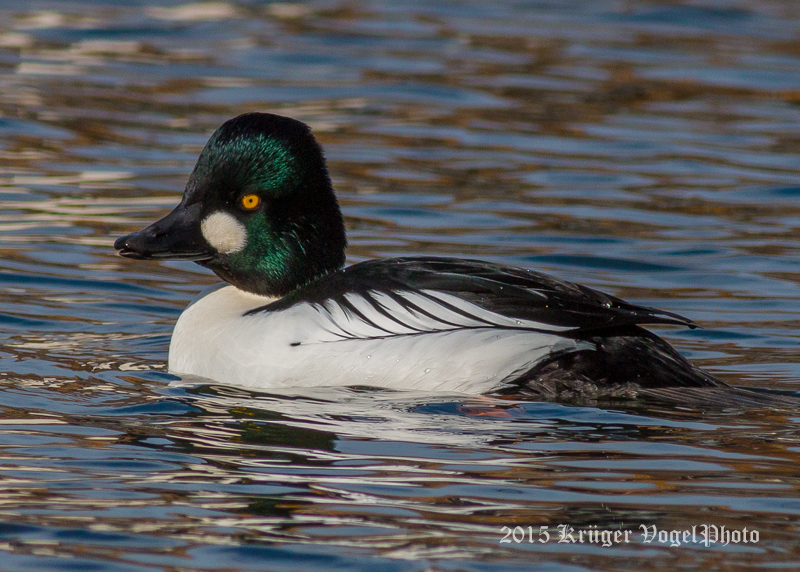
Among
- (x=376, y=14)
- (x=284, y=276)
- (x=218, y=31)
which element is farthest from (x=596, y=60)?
(x=284, y=276)

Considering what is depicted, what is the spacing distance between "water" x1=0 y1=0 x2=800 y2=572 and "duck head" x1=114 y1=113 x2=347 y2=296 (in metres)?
0.62

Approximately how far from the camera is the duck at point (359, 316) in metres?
5.54

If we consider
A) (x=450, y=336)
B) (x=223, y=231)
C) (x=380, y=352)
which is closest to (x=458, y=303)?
(x=450, y=336)

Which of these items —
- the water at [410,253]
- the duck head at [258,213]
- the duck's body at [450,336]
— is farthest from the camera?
the duck head at [258,213]

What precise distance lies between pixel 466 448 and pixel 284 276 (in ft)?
5.34

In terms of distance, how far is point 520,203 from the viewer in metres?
9.96

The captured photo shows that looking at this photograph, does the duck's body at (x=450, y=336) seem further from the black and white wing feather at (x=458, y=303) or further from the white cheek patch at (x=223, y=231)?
the white cheek patch at (x=223, y=231)

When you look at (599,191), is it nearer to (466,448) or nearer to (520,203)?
(520,203)

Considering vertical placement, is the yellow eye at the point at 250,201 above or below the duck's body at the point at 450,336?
above

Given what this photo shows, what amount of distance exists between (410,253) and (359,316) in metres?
3.02

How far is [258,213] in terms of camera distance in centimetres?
616

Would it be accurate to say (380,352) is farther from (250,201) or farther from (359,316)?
(250,201)

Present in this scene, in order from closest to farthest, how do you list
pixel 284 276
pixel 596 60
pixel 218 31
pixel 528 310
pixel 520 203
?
pixel 528 310 → pixel 284 276 → pixel 520 203 → pixel 596 60 → pixel 218 31

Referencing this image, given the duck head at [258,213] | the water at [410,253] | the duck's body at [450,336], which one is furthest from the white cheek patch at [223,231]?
the water at [410,253]
